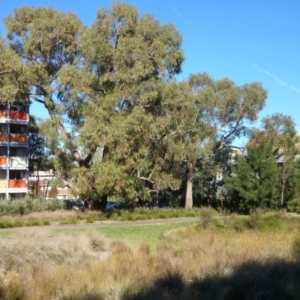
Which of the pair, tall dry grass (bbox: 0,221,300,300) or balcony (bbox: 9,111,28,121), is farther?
balcony (bbox: 9,111,28,121)

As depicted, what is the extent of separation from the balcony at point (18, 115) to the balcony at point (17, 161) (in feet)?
13.6

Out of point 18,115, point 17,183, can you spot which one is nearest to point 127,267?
point 18,115

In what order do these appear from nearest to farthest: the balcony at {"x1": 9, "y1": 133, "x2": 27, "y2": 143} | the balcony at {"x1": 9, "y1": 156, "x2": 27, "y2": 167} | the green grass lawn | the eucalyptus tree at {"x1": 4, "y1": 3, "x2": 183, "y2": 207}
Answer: the green grass lawn → the eucalyptus tree at {"x1": 4, "y1": 3, "x2": 183, "y2": 207} → the balcony at {"x1": 9, "y1": 133, "x2": 27, "y2": 143} → the balcony at {"x1": 9, "y1": 156, "x2": 27, "y2": 167}

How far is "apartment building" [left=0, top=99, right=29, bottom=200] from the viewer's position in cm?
5100

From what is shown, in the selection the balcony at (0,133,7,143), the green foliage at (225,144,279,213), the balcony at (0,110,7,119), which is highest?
the balcony at (0,110,7,119)

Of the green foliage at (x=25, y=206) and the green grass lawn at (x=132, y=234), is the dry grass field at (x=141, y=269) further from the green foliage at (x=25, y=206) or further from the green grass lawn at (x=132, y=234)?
the green foliage at (x=25, y=206)

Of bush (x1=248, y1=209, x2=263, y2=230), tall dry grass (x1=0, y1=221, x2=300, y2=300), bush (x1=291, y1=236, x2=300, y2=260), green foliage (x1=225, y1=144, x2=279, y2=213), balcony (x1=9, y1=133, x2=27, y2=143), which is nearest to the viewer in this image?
tall dry grass (x1=0, y1=221, x2=300, y2=300)

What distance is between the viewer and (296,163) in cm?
5291

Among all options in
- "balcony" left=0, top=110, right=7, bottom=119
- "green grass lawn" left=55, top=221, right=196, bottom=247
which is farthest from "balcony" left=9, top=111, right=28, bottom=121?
"green grass lawn" left=55, top=221, right=196, bottom=247

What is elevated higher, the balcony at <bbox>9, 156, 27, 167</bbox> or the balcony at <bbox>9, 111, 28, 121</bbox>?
the balcony at <bbox>9, 111, 28, 121</bbox>

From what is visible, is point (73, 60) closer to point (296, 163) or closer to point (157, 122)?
point (157, 122)

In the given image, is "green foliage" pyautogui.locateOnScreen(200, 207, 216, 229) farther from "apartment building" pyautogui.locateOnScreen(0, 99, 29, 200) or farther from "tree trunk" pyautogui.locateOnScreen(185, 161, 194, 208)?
"apartment building" pyautogui.locateOnScreen(0, 99, 29, 200)

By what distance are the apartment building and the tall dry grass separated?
39.2 m

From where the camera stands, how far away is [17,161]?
52.7m
